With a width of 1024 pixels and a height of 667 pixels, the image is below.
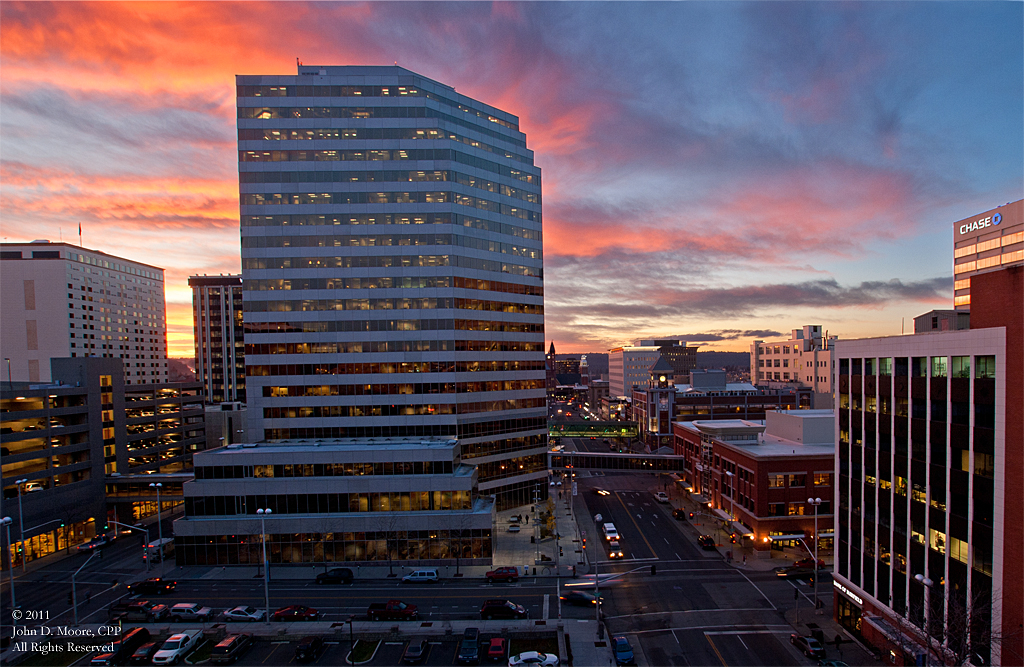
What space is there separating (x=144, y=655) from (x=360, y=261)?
50781mm

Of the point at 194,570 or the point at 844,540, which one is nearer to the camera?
the point at 844,540

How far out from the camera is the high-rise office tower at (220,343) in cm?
16625

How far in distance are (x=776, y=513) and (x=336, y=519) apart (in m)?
56.0

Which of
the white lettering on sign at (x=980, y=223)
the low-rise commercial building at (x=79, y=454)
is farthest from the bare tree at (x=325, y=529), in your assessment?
the white lettering on sign at (x=980, y=223)

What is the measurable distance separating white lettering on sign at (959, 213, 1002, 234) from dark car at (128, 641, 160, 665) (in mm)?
166753

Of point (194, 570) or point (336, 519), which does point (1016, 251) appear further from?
point (194, 570)

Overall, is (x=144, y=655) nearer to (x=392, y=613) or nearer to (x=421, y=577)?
(x=392, y=613)

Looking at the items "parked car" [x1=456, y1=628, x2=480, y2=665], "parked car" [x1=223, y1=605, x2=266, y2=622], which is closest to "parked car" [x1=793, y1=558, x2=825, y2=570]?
"parked car" [x1=456, y1=628, x2=480, y2=665]

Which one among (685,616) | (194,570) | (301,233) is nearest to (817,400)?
(685,616)

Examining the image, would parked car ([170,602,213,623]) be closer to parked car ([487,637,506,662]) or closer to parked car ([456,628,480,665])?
parked car ([456,628,480,665])

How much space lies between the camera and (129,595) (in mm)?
47719

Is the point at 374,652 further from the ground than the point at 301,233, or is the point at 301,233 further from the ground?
the point at 301,233

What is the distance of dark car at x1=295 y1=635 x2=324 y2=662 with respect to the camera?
35.6 metres

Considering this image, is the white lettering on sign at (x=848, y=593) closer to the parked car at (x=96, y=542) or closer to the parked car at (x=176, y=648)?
the parked car at (x=176, y=648)
